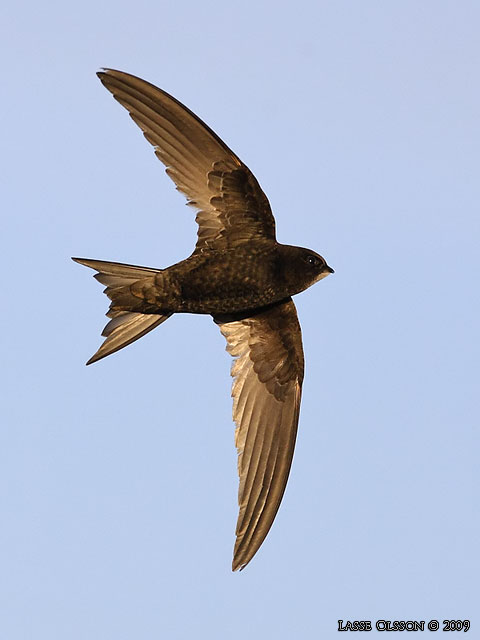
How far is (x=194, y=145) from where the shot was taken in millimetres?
10945

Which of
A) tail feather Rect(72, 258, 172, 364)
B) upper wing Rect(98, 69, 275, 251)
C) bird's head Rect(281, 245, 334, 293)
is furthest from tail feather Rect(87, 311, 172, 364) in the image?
bird's head Rect(281, 245, 334, 293)

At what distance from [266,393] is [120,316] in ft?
4.91

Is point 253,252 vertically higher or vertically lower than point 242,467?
higher

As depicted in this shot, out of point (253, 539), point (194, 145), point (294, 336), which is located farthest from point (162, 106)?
point (253, 539)

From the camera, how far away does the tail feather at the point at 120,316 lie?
10.9 meters

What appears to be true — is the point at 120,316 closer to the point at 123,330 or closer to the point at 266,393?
the point at 123,330

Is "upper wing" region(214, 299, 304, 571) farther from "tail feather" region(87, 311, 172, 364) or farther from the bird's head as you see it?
"tail feather" region(87, 311, 172, 364)

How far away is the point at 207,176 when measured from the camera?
36.2 ft

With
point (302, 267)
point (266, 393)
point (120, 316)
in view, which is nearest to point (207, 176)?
point (302, 267)

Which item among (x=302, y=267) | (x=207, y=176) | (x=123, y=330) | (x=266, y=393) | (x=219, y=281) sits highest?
(x=207, y=176)

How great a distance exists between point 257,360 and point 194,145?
1885 millimetres

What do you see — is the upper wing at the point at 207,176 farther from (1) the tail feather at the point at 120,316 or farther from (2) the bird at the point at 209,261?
(1) the tail feather at the point at 120,316

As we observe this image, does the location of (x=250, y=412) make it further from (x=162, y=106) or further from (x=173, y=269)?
(x=162, y=106)

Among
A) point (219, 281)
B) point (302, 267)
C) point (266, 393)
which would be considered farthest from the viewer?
point (266, 393)
